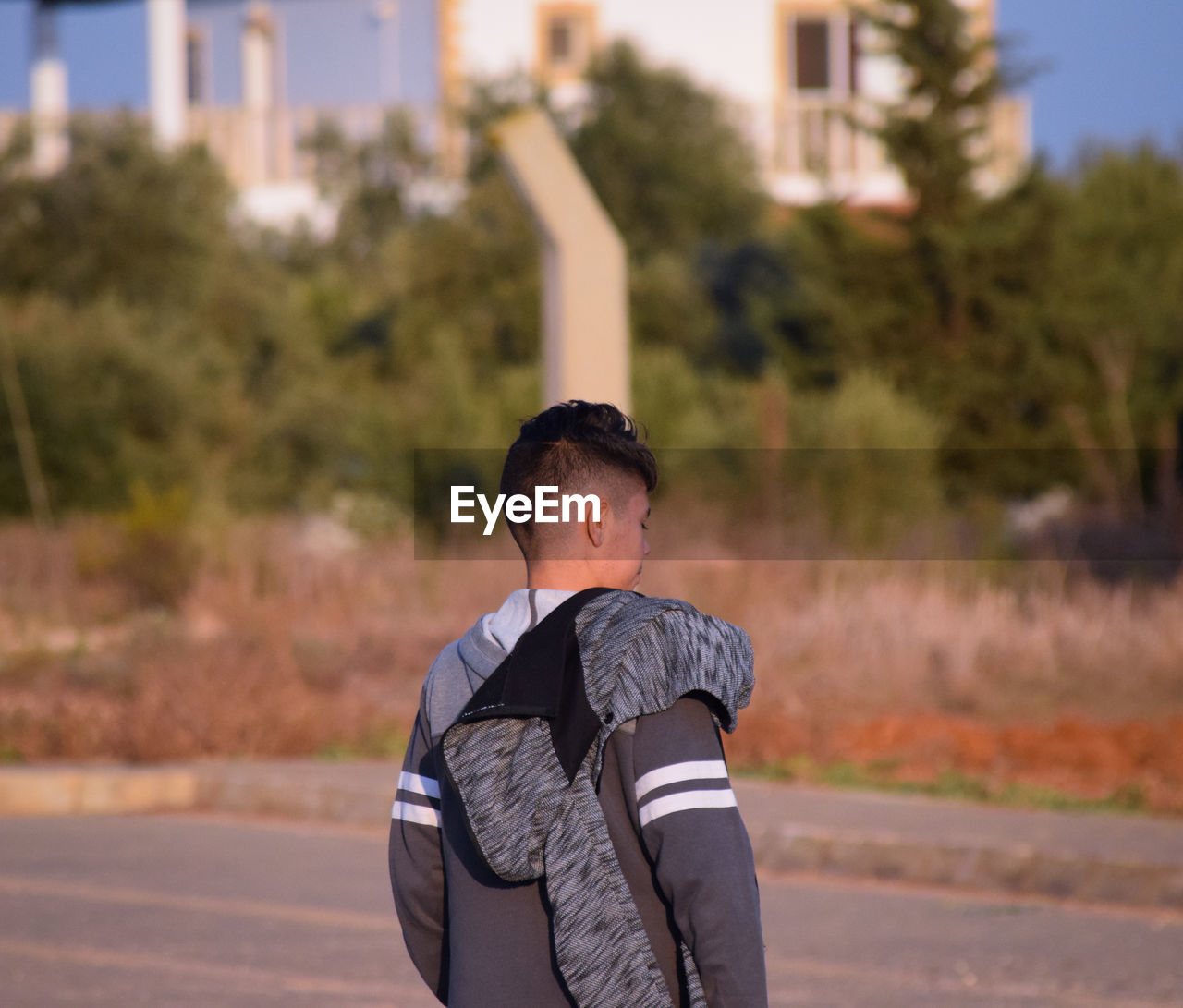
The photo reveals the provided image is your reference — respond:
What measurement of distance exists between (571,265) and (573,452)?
8.65m

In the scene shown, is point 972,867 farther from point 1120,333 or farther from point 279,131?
point 279,131

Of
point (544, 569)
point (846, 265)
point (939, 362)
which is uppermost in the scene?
point (846, 265)

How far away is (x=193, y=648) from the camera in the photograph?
12.0 metres

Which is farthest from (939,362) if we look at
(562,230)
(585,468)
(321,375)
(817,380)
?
(585,468)

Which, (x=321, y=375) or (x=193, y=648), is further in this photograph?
(x=321, y=375)

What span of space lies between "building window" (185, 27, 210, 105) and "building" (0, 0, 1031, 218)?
0.04 metres

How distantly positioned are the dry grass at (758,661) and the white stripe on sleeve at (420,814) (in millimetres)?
6792

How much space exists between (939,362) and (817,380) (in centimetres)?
185

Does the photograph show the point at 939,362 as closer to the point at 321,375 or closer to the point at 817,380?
the point at 817,380

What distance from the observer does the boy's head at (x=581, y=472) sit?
2.29 meters

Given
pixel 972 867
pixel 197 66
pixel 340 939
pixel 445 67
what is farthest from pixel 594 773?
pixel 197 66

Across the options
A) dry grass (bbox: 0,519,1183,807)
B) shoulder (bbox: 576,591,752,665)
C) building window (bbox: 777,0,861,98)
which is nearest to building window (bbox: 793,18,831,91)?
building window (bbox: 777,0,861,98)

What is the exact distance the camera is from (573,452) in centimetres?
230

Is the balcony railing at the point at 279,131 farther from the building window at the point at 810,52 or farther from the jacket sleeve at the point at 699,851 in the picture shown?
the jacket sleeve at the point at 699,851
